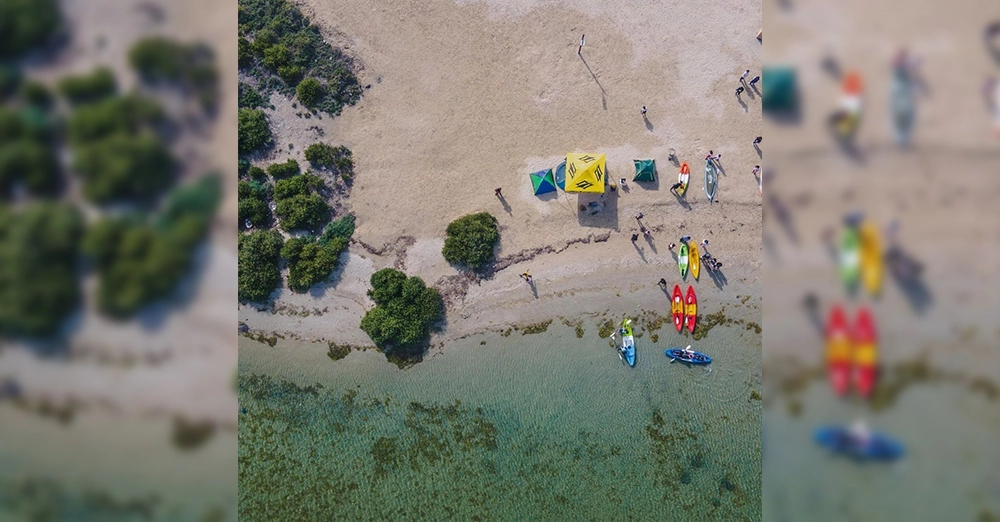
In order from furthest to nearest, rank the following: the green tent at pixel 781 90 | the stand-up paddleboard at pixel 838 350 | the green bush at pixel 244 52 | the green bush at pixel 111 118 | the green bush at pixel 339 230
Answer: the green bush at pixel 339 230 → the green bush at pixel 244 52 → the green tent at pixel 781 90 → the stand-up paddleboard at pixel 838 350 → the green bush at pixel 111 118

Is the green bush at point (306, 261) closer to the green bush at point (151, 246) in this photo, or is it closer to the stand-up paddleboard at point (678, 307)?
the green bush at point (151, 246)

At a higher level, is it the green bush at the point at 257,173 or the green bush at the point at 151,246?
the green bush at the point at 257,173

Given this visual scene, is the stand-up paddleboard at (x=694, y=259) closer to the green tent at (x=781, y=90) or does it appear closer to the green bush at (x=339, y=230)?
the green tent at (x=781, y=90)

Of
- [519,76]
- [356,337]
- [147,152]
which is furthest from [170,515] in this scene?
[519,76]

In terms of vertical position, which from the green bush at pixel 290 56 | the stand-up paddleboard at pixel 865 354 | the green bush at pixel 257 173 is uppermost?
the green bush at pixel 290 56

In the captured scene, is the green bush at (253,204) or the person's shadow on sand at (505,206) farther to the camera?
the person's shadow on sand at (505,206)

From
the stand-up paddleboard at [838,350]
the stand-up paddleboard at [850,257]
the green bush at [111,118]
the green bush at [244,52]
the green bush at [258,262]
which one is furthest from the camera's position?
the green bush at [244,52]

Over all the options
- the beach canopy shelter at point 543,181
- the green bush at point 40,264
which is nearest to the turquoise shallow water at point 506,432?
the beach canopy shelter at point 543,181
